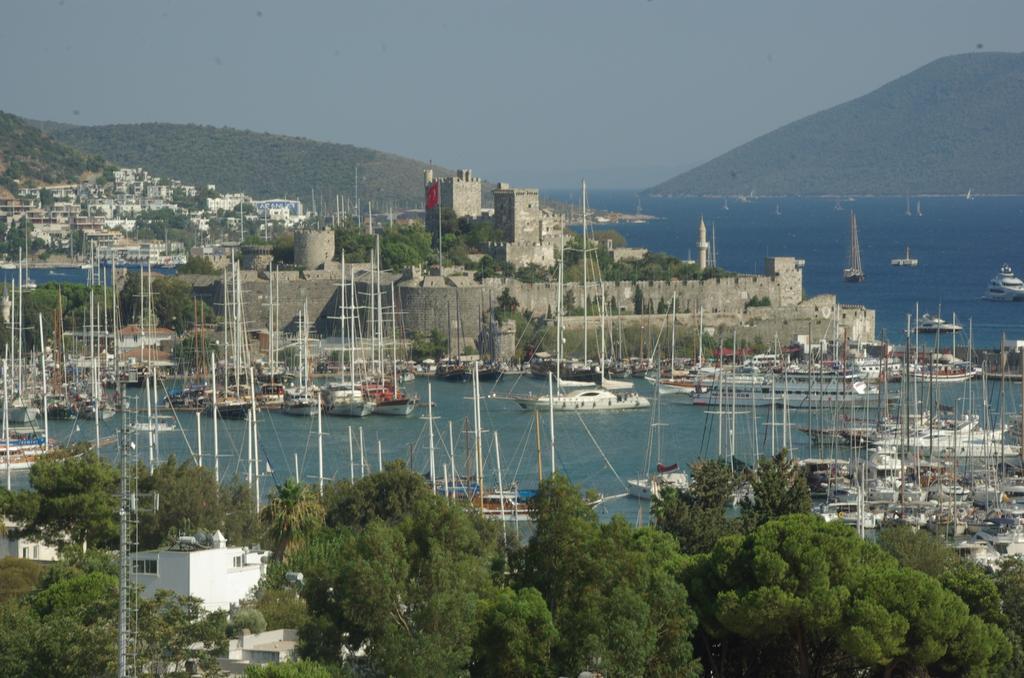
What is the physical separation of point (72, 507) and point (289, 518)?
1.98 meters

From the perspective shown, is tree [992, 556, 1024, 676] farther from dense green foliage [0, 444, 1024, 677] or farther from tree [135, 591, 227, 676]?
tree [135, 591, 227, 676]

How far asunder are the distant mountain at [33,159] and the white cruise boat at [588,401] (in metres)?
79.1

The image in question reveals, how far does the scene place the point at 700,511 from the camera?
65.6ft

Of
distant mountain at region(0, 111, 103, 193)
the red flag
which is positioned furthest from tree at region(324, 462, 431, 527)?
distant mountain at region(0, 111, 103, 193)

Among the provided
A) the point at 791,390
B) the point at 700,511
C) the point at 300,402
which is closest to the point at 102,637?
the point at 700,511

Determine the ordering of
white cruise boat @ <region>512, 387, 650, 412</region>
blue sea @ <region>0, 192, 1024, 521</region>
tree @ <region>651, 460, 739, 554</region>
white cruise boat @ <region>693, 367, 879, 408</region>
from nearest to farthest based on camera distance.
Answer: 1. tree @ <region>651, 460, 739, 554</region>
2. blue sea @ <region>0, 192, 1024, 521</region>
3. white cruise boat @ <region>693, 367, 879, 408</region>
4. white cruise boat @ <region>512, 387, 650, 412</region>

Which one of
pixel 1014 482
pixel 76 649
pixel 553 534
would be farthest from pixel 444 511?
pixel 1014 482

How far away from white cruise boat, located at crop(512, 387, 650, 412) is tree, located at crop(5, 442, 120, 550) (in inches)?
697

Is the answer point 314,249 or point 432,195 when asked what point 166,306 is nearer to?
point 314,249

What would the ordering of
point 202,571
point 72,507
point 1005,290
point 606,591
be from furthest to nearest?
point 1005,290 < point 72,507 < point 202,571 < point 606,591

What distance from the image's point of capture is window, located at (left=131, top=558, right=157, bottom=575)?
1620 cm

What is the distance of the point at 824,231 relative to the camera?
11606cm

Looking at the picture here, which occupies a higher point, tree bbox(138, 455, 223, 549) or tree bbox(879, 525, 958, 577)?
tree bbox(138, 455, 223, 549)

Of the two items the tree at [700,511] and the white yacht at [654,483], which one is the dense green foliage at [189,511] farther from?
the white yacht at [654,483]
